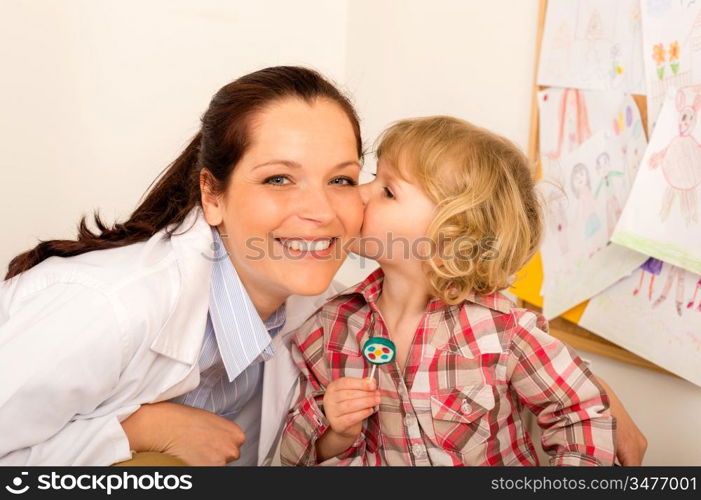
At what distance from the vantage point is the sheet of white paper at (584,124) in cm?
162

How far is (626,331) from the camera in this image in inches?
65.9

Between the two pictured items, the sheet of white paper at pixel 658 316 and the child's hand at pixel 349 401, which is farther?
the sheet of white paper at pixel 658 316

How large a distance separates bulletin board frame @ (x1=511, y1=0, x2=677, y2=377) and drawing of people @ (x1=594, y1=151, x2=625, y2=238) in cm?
19

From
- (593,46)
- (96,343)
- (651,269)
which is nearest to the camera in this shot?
(96,343)

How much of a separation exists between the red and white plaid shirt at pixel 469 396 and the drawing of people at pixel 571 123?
0.52 m

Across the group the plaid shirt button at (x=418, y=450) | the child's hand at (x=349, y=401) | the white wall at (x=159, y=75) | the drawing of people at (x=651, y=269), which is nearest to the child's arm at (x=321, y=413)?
the child's hand at (x=349, y=401)

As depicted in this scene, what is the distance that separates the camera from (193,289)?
141cm

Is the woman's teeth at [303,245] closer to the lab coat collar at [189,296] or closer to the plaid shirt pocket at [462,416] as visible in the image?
the lab coat collar at [189,296]

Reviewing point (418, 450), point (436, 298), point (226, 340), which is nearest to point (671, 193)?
point (436, 298)

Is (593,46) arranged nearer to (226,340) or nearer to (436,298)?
(436,298)

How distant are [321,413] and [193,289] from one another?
0.38m
